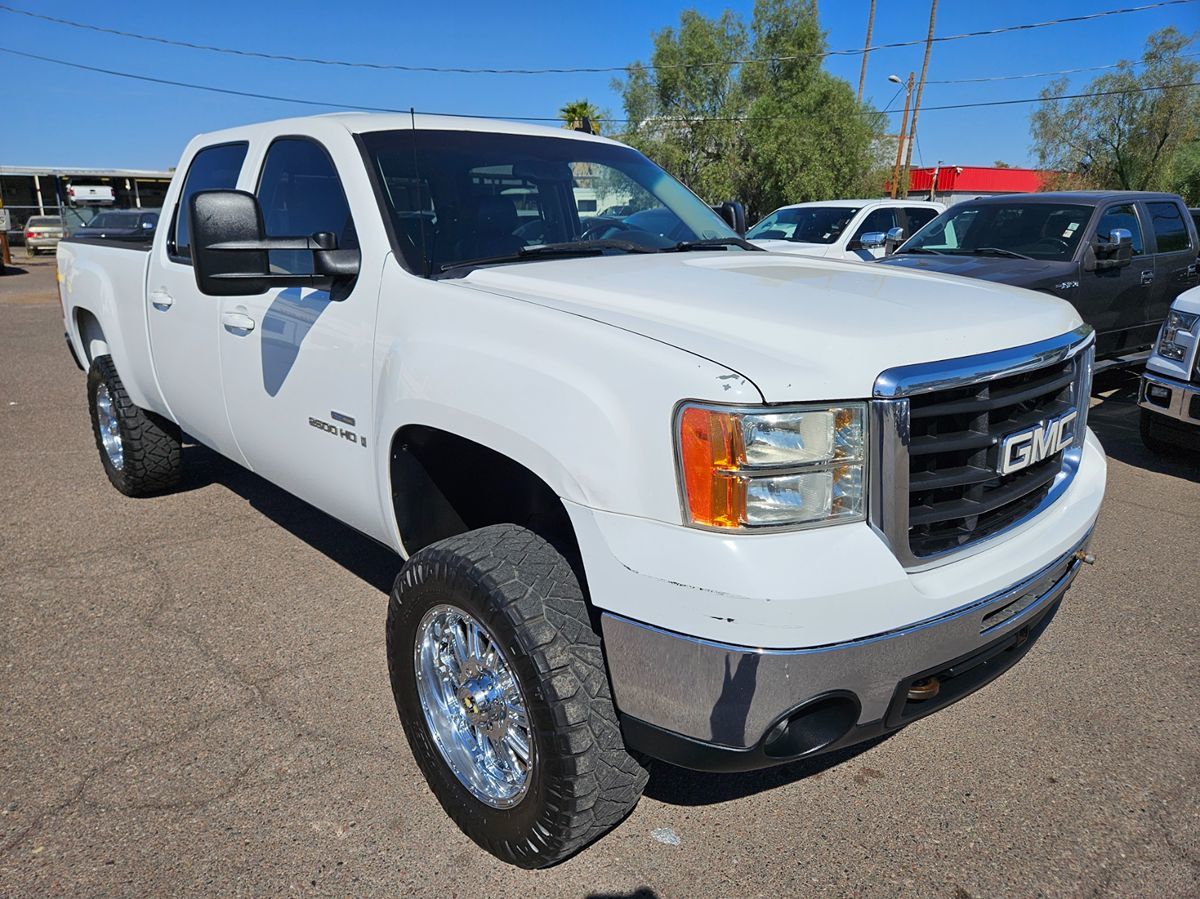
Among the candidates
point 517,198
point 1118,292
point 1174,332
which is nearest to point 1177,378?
point 1174,332

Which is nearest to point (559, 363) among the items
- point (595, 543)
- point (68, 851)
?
point (595, 543)

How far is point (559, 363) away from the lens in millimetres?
2092

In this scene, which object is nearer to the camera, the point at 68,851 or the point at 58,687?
the point at 68,851

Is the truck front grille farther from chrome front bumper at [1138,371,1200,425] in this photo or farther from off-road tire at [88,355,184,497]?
off-road tire at [88,355,184,497]

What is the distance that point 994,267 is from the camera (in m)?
6.91

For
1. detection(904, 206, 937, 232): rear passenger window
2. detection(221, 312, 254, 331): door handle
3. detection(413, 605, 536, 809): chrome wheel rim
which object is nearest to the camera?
detection(413, 605, 536, 809): chrome wheel rim

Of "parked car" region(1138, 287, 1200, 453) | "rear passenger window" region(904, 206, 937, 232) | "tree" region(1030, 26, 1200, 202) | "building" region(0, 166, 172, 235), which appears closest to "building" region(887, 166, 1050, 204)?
"tree" region(1030, 26, 1200, 202)

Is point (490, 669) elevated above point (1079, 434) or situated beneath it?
situated beneath

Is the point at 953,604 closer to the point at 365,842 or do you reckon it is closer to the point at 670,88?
the point at 365,842

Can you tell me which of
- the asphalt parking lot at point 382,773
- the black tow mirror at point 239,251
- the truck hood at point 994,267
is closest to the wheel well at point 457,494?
the black tow mirror at point 239,251

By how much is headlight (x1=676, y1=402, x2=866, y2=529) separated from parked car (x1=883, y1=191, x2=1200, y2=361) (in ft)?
17.7

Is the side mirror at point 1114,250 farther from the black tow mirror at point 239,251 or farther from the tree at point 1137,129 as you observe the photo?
the tree at point 1137,129

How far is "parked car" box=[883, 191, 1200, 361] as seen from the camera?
7.00m

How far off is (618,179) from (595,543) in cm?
214
